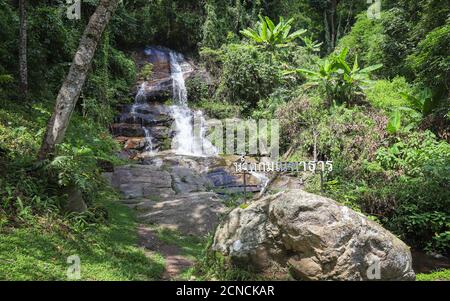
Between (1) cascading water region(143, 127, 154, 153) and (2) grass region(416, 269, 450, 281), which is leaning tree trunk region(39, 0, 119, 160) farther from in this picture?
(1) cascading water region(143, 127, 154, 153)

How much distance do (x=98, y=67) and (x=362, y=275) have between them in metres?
14.8

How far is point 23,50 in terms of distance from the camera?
10.9 m

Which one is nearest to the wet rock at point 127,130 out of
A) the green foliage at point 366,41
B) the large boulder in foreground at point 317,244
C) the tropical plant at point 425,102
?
the tropical plant at point 425,102

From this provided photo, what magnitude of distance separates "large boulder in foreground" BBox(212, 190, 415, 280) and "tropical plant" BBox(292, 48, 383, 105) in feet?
30.6

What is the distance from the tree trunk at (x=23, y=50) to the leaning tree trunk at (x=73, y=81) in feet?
17.1

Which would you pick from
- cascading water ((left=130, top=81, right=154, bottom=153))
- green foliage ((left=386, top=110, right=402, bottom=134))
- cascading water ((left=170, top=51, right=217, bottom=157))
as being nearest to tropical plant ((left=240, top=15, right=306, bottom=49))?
cascading water ((left=170, top=51, right=217, bottom=157))

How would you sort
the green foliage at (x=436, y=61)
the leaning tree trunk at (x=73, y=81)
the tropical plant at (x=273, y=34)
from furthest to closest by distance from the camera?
the tropical plant at (x=273, y=34)
the green foliage at (x=436, y=61)
the leaning tree trunk at (x=73, y=81)

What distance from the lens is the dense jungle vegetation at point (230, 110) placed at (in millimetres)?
6387

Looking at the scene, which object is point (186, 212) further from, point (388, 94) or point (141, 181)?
point (388, 94)

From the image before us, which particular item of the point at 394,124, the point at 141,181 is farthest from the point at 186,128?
the point at 394,124

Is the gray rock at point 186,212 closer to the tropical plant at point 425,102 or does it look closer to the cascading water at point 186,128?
the cascading water at point 186,128

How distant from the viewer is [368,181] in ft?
33.3
